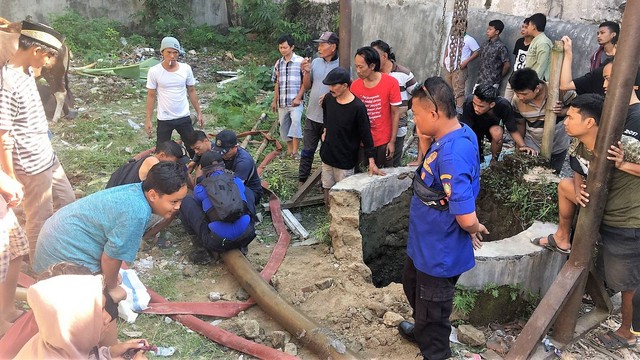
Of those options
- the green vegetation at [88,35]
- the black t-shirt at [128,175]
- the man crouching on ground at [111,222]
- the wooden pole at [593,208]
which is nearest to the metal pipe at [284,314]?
the black t-shirt at [128,175]

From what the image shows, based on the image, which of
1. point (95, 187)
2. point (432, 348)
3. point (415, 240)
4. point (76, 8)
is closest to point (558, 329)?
point (432, 348)

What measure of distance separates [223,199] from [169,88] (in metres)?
2.01

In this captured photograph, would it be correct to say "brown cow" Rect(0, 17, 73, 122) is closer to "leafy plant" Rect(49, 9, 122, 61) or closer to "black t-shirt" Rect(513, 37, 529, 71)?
"leafy plant" Rect(49, 9, 122, 61)

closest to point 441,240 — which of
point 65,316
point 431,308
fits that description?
point 431,308

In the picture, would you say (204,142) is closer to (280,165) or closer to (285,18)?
(280,165)

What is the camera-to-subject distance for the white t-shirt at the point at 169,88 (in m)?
5.96

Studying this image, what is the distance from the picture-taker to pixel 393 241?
5641 mm

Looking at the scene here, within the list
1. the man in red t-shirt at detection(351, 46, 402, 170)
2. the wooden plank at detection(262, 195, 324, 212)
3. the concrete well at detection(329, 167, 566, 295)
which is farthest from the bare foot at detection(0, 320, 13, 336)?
the man in red t-shirt at detection(351, 46, 402, 170)

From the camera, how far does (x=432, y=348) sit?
3.35 m

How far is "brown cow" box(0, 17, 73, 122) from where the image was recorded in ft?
11.1

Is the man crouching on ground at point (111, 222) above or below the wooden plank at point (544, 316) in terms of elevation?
above

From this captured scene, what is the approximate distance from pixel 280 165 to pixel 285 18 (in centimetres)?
743

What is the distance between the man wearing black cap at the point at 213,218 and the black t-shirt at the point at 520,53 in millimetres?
4610

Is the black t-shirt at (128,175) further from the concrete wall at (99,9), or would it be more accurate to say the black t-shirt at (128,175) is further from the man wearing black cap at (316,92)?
the concrete wall at (99,9)
